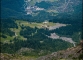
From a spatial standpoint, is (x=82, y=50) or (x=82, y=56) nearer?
(x=82, y=56)

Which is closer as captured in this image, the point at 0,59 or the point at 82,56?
the point at 82,56

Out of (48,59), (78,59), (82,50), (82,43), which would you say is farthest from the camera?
(48,59)

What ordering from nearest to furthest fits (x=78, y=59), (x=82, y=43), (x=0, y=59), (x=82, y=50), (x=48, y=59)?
(x=78, y=59) < (x=82, y=50) < (x=82, y=43) < (x=48, y=59) < (x=0, y=59)

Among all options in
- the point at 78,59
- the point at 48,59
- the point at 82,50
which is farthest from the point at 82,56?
the point at 48,59

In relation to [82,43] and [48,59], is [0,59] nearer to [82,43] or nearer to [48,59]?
[48,59]

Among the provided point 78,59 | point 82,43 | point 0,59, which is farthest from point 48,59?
point 0,59

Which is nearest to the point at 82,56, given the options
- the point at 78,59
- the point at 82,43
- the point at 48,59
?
the point at 78,59

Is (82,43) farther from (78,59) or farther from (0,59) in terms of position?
(0,59)

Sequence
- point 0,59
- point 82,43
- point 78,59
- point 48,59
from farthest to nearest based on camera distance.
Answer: point 0,59 → point 48,59 → point 82,43 → point 78,59

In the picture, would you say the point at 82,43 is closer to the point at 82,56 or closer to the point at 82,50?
the point at 82,50

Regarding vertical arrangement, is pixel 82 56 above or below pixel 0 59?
below

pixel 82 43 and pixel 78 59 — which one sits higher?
pixel 82 43
